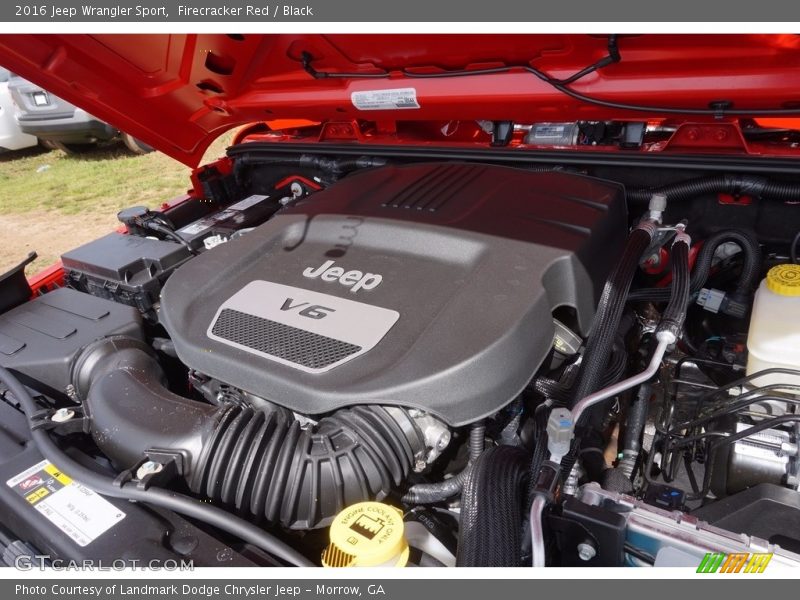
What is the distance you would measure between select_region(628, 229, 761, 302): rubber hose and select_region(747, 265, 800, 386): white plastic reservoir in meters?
0.14

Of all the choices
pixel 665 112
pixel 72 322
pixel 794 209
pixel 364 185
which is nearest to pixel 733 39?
pixel 665 112

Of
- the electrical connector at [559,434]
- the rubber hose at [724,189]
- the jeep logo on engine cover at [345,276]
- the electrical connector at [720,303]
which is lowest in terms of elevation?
the electrical connector at [559,434]

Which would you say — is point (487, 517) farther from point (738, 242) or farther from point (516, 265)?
point (738, 242)

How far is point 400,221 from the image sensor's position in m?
1.27

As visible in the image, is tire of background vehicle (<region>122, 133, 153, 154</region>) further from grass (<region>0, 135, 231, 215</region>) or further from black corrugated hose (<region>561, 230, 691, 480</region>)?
black corrugated hose (<region>561, 230, 691, 480</region>)

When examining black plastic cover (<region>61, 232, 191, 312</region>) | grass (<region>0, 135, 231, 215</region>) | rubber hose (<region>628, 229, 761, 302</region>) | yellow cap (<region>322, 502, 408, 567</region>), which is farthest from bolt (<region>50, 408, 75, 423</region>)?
grass (<region>0, 135, 231, 215</region>)

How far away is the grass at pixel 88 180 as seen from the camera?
4.86 m

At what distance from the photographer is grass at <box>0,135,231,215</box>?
4855 mm

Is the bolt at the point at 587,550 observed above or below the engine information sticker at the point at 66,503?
above

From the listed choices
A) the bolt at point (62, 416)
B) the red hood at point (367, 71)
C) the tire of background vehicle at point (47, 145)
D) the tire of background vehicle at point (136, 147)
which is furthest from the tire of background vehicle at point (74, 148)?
the bolt at point (62, 416)

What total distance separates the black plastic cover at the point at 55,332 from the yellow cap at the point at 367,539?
2.48 feet

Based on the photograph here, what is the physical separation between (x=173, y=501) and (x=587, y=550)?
62 cm

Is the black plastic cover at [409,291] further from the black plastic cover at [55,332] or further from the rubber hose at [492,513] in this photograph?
the black plastic cover at [55,332]

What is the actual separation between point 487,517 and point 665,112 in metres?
1.04
